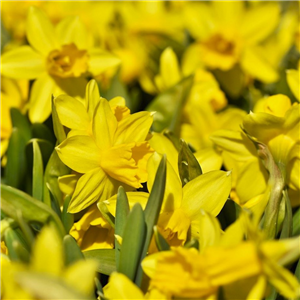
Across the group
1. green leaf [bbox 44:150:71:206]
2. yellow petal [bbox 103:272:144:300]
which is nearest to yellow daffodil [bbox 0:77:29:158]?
green leaf [bbox 44:150:71:206]

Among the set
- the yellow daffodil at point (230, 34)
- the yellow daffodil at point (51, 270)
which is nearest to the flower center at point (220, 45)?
the yellow daffodil at point (230, 34)

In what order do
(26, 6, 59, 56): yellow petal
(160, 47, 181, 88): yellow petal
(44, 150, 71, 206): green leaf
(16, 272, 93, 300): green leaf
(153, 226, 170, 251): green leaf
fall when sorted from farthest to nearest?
1. (160, 47, 181, 88): yellow petal
2. (26, 6, 59, 56): yellow petal
3. (44, 150, 71, 206): green leaf
4. (153, 226, 170, 251): green leaf
5. (16, 272, 93, 300): green leaf

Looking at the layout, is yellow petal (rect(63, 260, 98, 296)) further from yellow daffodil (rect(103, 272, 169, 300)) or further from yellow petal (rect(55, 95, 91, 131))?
yellow petal (rect(55, 95, 91, 131))

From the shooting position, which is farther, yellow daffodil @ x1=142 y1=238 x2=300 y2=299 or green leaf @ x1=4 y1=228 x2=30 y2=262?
green leaf @ x1=4 y1=228 x2=30 y2=262

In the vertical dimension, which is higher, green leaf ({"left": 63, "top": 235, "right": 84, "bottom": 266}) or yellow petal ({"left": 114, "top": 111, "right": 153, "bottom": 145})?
→ yellow petal ({"left": 114, "top": 111, "right": 153, "bottom": 145})

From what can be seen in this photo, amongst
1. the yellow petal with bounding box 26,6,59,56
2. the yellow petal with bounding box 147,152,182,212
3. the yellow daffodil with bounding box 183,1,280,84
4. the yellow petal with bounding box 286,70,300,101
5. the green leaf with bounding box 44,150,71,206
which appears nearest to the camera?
the yellow petal with bounding box 147,152,182,212

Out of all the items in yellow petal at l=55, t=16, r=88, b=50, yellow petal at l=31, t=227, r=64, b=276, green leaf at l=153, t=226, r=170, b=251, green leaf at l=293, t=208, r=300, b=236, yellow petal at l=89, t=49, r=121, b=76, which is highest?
yellow petal at l=55, t=16, r=88, b=50

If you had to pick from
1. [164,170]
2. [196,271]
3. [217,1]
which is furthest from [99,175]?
[217,1]

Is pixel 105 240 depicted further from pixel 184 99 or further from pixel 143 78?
pixel 143 78
